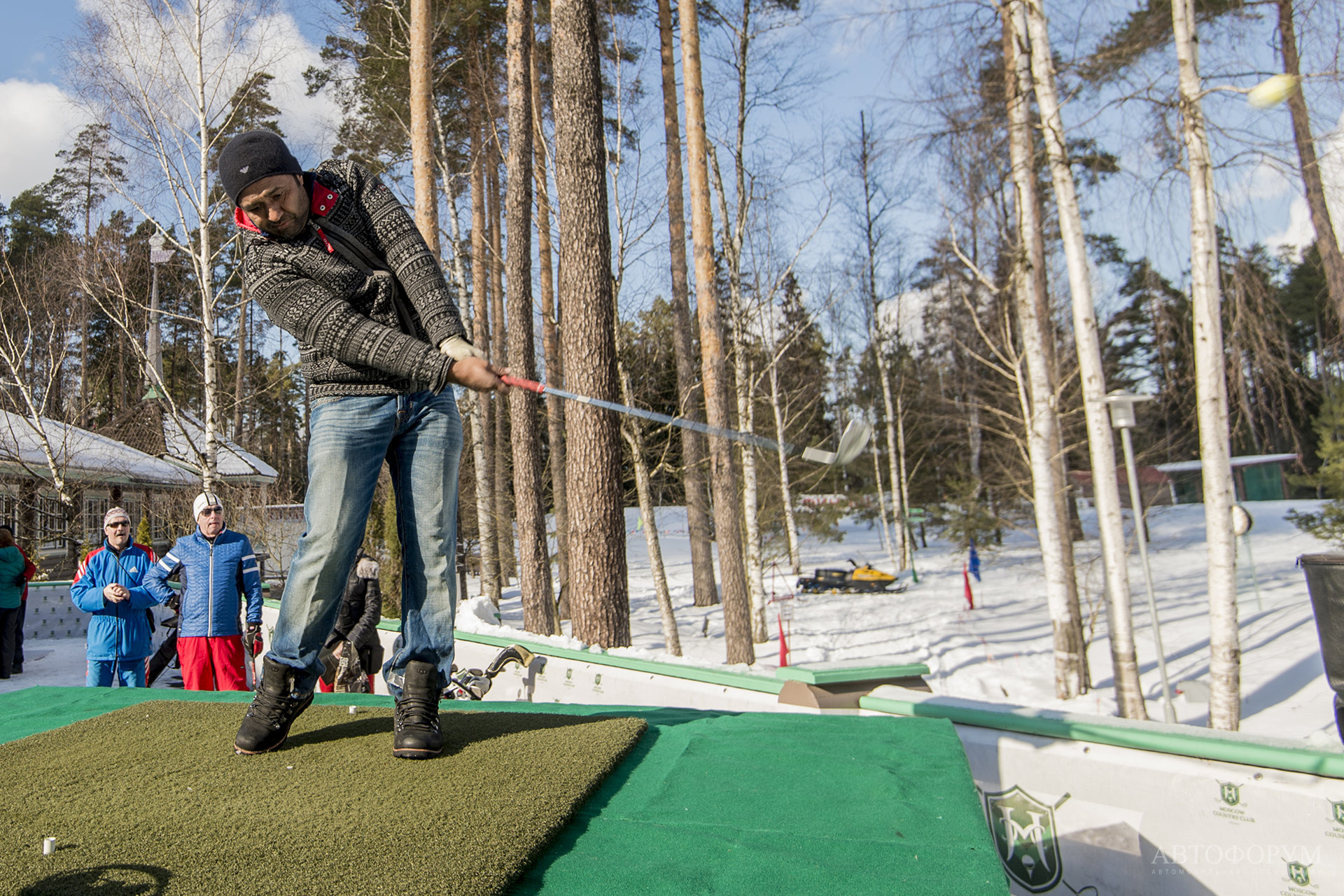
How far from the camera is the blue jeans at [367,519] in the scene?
7.57 feet

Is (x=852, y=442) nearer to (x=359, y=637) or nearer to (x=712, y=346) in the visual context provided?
(x=359, y=637)

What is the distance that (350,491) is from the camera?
2.32m

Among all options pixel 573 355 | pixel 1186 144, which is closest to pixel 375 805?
pixel 573 355

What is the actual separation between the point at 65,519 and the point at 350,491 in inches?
814

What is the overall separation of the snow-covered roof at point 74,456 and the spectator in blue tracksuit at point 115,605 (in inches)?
445

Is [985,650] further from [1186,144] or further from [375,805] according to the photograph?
[375,805]

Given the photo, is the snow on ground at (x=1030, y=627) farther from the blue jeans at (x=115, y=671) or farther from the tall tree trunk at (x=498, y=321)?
the blue jeans at (x=115, y=671)

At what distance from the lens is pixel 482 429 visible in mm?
14602

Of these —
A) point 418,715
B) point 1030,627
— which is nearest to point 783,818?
point 418,715

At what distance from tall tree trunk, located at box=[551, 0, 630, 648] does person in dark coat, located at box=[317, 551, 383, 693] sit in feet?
5.37

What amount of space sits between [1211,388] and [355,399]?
7.83 meters

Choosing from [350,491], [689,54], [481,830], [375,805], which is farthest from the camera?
[689,54]

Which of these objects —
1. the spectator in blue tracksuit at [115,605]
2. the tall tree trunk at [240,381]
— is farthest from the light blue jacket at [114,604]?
the tall tree trunk at [240,381]

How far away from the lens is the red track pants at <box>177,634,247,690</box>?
5.57 m
